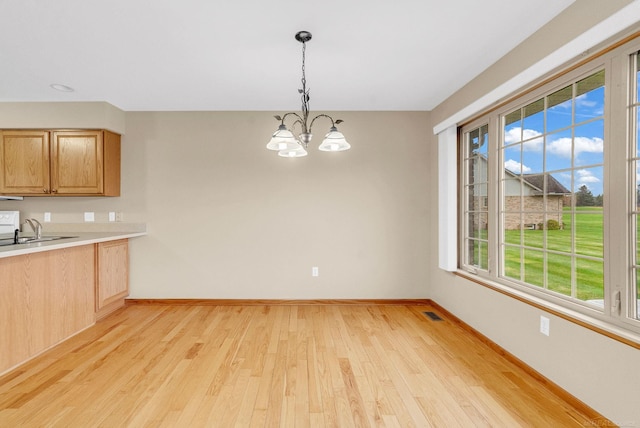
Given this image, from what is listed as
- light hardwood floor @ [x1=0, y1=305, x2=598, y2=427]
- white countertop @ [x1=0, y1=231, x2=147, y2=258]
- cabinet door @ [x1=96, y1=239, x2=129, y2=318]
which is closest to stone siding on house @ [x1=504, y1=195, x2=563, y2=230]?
light hardwood floor @ [x1=0, y1=305, x2=598, y2=427]

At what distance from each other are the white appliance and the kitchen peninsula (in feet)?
4.20

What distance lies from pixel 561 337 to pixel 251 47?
3.08 m

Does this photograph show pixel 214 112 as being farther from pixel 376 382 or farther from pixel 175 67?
pixel 376 382

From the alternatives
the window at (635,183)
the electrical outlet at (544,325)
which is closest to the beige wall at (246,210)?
the electrical outlet at (544,325)

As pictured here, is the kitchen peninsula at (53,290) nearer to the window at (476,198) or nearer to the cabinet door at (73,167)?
the cabinet door at (73,167)

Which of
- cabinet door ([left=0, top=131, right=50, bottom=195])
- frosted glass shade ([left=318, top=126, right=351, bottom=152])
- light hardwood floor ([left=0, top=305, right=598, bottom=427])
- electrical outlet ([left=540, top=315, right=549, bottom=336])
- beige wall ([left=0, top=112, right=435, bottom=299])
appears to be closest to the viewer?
light hardwood floor ([left=0, top=305, right=598, bottom=427])

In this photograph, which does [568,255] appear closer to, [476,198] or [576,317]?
[576,317]

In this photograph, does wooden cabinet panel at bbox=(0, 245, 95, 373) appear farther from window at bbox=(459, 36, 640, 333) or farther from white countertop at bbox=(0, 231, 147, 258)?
window at bbox=(459, 36, 640, 333)

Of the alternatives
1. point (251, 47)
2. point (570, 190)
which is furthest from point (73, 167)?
point (570, 190)

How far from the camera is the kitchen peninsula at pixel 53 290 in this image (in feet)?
7.50

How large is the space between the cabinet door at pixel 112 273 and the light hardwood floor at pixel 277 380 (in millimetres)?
400

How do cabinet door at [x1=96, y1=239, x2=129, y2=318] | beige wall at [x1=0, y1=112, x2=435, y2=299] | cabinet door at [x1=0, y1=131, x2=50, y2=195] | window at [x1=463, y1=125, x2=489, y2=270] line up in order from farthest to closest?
1. beige wall at [x1=0, y1=112, x2=435, y2=299]
2. cabinet door at [x1=0, y1=131, x2=50, y2=195]
3. cabinet door at [x1=96, y1=239, x2=129, y2=318]
4. window at [x1=463, y1=125, x2=489, y2=270]

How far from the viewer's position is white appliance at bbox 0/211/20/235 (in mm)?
3561

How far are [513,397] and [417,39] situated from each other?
263cm
